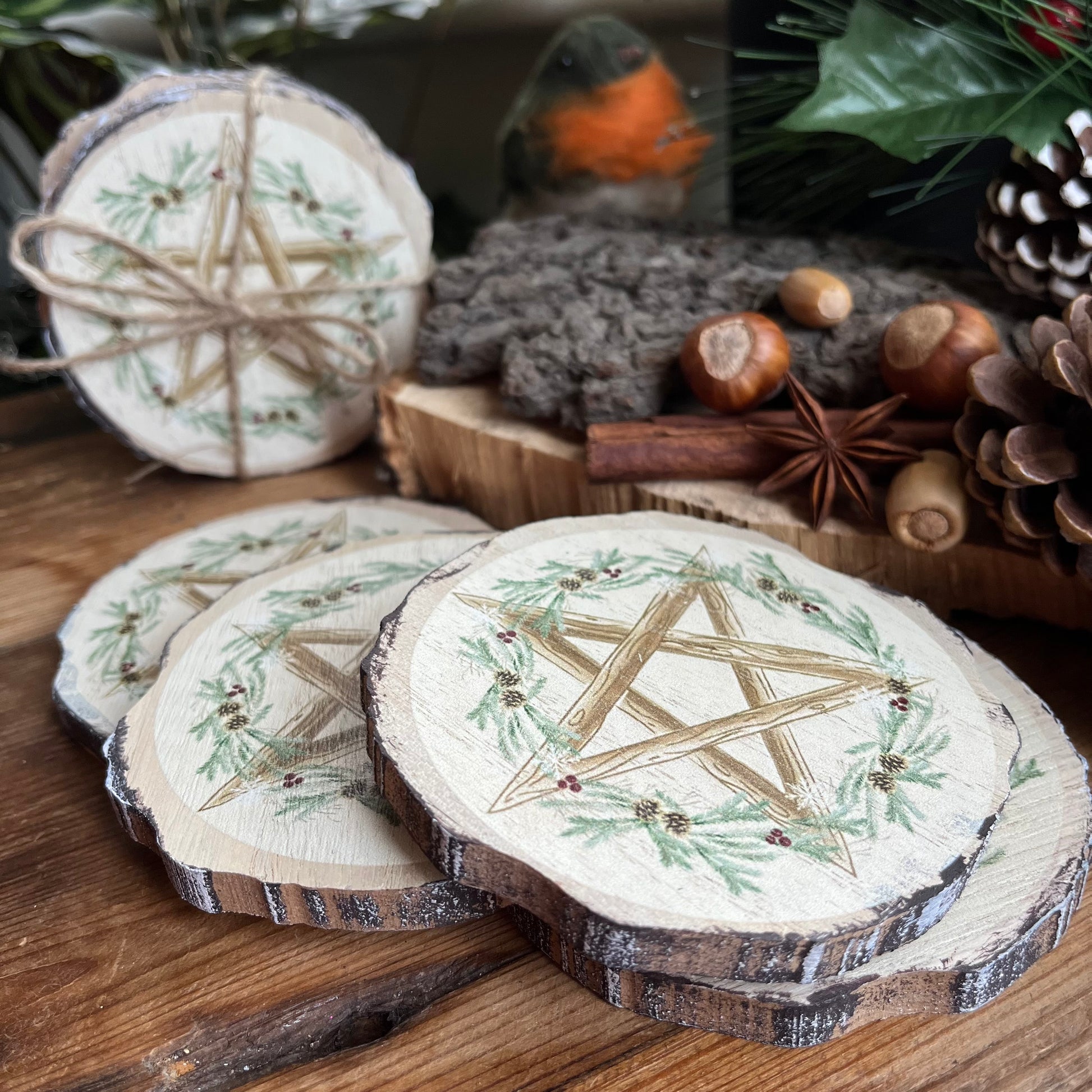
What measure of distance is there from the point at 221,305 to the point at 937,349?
3.30 feet

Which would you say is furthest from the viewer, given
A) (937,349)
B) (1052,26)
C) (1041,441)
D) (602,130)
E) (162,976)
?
(602,130)

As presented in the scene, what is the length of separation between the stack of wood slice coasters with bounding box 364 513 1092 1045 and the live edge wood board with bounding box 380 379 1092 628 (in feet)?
0.52

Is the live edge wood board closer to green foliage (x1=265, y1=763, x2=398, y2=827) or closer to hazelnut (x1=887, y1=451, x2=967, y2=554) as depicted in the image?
hazelnut (x1=887, y1=451, x2=967, y2=554)

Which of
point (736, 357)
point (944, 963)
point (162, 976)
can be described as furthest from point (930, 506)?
point (162, 976)

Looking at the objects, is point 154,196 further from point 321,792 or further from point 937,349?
point 937,349

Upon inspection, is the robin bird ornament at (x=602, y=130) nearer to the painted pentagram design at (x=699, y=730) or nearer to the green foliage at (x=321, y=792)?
the painted pentagram design at (x=699, y=730)

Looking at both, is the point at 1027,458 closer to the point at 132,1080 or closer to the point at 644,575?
the point at 644,575

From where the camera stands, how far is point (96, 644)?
120 centimetres

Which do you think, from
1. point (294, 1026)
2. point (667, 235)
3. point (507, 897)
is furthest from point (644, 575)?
point (667, 235)

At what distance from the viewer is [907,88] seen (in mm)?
1315

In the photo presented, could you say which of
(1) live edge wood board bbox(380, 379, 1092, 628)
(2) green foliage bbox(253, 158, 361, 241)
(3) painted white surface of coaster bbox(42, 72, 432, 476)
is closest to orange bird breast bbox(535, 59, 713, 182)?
(3) painted white surface of coaster bbox(42, 72, 432, 476)

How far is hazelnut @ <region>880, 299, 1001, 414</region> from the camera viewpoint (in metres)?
1.18

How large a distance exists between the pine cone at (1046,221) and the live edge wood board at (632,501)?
34cm

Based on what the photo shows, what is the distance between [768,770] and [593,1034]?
10.6 inches
